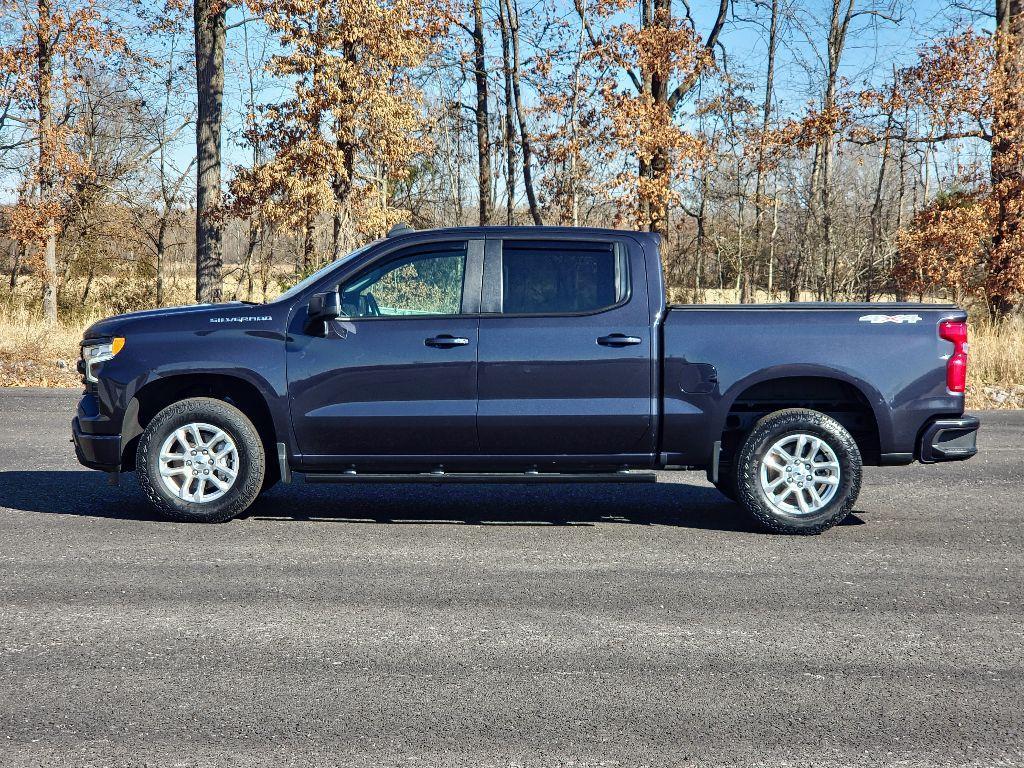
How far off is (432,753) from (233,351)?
4126mm

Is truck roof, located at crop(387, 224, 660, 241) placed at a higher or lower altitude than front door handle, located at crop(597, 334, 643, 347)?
higher

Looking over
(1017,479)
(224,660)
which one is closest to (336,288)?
(224,660)

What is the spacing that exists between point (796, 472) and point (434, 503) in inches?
107

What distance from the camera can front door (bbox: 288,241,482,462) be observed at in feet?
22.6

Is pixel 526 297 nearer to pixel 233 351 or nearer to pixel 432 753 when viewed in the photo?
pixel 233 351

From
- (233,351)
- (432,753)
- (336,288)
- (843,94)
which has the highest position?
(843,94)

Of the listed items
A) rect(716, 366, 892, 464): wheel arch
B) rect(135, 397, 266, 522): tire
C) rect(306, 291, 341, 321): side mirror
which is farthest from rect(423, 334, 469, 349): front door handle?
rect(716, 366, 892, 464): wheel arch

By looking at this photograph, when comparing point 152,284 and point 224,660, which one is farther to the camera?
point 152,284

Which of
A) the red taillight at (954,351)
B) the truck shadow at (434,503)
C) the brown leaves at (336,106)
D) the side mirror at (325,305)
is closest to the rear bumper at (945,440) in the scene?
the red taillight at (954,351)

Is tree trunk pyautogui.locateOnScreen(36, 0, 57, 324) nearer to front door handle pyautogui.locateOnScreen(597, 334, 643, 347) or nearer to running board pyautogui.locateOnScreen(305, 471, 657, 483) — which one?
running board pyautogui.locateOnScreen(305, 471, 657, 483)

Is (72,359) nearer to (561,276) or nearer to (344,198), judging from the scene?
(344,198)

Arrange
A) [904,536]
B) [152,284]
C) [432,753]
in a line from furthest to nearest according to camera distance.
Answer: [152,284], [904,536], [432,753]

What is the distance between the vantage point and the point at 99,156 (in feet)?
132

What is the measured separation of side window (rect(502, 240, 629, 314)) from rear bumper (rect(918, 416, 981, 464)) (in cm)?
227
